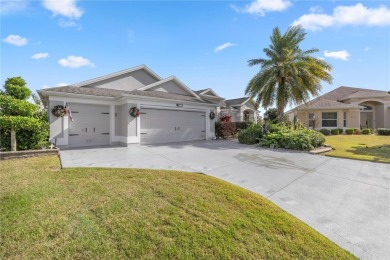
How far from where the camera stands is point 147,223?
11.1 ft

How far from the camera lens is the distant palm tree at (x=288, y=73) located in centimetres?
1391

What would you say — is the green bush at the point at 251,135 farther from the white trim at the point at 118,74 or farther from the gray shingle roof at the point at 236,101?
the gray shingle roof at the point at 236,101

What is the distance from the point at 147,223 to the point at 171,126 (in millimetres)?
10750

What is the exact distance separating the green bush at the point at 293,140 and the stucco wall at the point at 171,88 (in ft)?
25.2

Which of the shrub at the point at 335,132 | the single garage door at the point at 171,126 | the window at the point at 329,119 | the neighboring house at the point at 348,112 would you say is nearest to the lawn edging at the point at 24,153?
the single garage door at the point at 171,126

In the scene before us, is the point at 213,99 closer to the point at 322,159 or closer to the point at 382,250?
the point at 322,159

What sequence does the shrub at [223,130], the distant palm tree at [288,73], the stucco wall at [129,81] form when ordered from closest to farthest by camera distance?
the distant palm tree at [288,73] → the stucco wall at [129,81] → the shrub at [223,130]

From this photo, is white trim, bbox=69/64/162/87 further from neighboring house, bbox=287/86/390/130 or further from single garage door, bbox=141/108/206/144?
neighboring house, bbox=287/86/390/130

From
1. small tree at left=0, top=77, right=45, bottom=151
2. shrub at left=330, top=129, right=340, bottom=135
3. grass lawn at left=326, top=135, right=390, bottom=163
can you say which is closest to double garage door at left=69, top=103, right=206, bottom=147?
small tree at left=0, top=77, right=45, bottom=151

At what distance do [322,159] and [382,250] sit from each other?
251 inches

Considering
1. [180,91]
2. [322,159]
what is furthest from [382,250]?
[180,91]

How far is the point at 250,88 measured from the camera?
15.7 m

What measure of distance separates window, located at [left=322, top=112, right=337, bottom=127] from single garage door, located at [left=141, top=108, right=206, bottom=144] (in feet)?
57.2

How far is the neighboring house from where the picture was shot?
2419 cm
